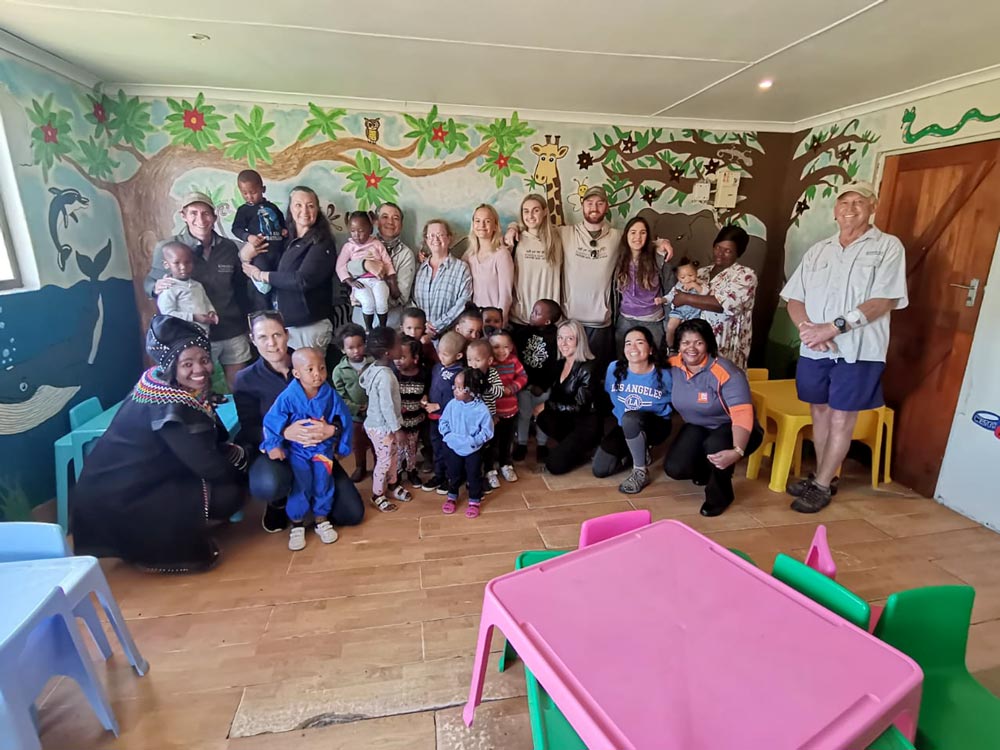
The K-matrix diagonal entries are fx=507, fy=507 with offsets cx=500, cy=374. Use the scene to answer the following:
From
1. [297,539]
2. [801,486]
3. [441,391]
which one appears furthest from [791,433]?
[297,539]

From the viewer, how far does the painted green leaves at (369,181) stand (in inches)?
133

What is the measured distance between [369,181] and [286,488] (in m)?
2.12

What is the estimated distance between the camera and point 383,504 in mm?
2641

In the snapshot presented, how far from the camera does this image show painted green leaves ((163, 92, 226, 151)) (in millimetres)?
3115

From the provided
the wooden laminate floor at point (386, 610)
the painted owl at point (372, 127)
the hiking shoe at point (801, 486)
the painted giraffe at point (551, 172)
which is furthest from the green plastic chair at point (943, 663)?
the painted owl at point (372, 127)

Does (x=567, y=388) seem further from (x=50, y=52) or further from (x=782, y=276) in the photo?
(x=50, y=52)

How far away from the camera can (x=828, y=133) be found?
351 cm

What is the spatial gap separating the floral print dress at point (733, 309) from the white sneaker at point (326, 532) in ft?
8.45

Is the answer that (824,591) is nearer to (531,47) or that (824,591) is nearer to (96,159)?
(531,47)

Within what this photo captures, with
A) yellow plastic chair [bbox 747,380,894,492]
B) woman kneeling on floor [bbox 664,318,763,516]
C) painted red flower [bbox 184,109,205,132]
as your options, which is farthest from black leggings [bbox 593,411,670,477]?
painted red flower [bbox 184,109,205,132]

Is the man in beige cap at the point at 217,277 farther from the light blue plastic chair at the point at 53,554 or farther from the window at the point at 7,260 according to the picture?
the light blue plastic chair at the point at 53,554

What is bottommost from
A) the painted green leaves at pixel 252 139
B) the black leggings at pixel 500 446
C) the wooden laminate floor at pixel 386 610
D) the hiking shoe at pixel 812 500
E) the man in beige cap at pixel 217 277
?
the wooden laminate floor at pixel 386 610

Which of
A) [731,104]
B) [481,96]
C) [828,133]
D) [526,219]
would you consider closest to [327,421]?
[526,219]

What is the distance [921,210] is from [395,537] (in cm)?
342
